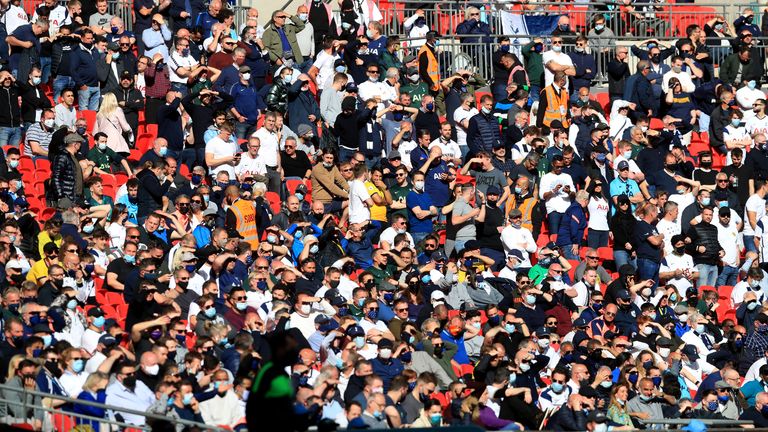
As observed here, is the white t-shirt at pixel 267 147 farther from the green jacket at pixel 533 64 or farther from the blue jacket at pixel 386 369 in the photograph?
the green jacket at pixel 533 64

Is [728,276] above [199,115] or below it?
below

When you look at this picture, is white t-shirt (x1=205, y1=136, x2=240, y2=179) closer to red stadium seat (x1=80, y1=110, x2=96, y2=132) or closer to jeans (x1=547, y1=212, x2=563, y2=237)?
red stadium seat (x1=80, y1=110, x2=96, y2=132)

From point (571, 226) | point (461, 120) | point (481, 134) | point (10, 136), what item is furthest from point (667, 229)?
point (10, 136)

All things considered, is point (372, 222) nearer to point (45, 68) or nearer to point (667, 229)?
point (667, 229)

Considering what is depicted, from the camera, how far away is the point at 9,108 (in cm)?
2394

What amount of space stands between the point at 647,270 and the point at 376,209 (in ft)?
11.7

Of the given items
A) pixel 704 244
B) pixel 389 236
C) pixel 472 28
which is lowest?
pixel 704 244

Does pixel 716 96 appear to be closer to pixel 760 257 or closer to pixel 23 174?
pixel 760 257

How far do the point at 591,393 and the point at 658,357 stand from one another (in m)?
2.33

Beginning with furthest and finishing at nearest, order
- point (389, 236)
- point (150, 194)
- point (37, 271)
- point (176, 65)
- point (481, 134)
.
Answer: point (481, 134) < point (176, 65) < point (389, 236) < point (150, 194) < point (37, 271)

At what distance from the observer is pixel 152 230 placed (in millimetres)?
22672

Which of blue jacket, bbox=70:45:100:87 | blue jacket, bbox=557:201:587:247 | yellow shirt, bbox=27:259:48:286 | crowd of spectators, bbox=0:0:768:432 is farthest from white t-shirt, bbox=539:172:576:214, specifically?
yellow shirt, bbox=27:259:48:286

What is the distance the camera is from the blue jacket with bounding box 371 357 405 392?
20641 millimetres

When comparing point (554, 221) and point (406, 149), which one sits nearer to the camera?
point (554, 221)
